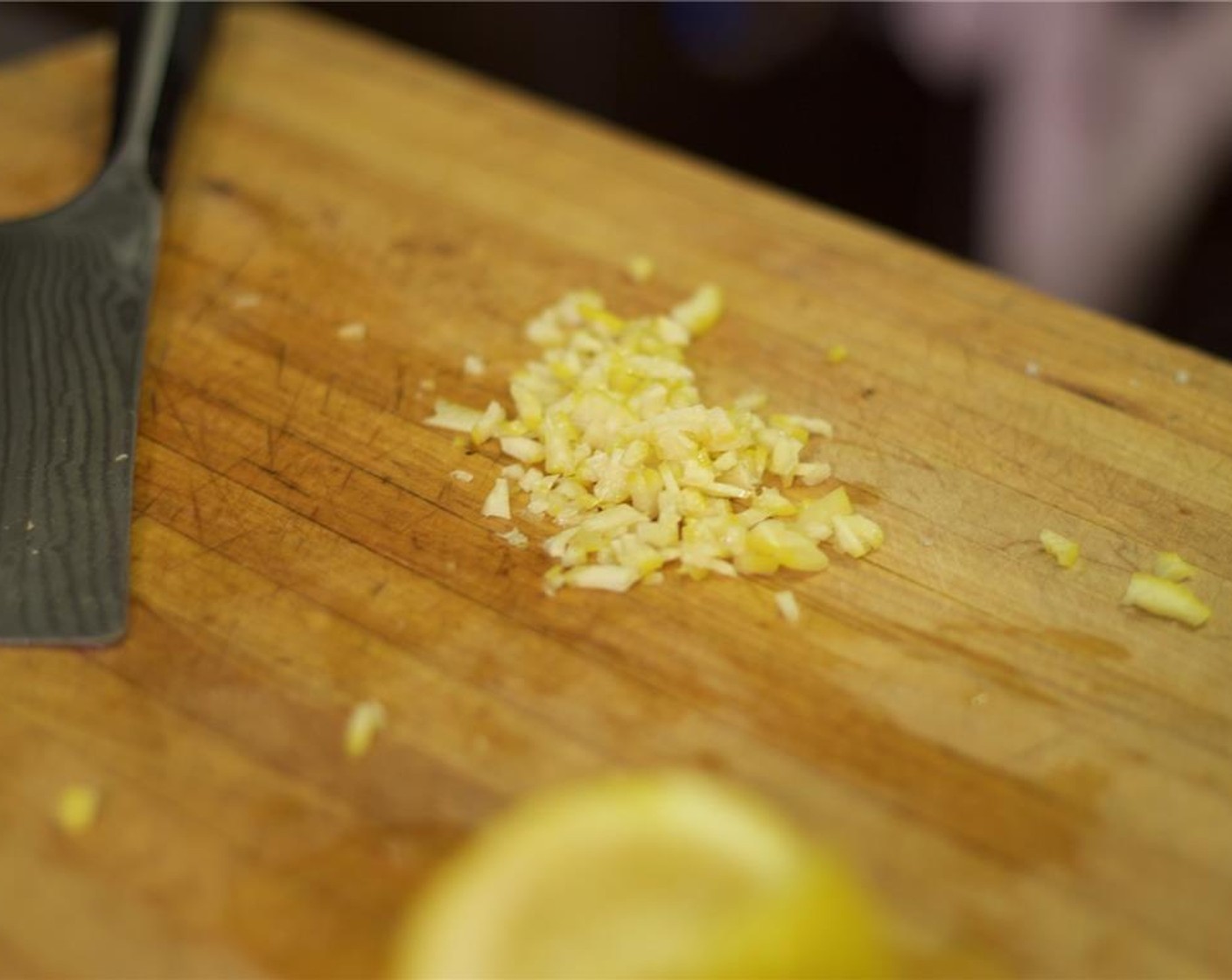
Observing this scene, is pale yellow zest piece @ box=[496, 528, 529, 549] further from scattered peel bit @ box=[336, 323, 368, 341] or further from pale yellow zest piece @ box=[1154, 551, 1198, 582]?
pale yellow zest piece @ box=[1154, 551, 1198, 582]

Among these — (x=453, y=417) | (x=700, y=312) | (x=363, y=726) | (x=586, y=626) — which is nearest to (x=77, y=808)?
(x=363, y=726)

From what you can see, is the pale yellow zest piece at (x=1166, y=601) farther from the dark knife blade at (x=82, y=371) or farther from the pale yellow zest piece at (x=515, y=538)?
the dark knife blade at (x=82, y=371)

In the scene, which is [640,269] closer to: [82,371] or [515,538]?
[515,538]

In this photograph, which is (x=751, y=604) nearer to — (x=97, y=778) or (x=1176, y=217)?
(x=97, y=778)

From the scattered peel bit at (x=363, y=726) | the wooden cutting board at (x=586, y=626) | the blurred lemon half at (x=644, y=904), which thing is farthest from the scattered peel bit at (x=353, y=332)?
the blurred lemon half at (x=644, y=904)

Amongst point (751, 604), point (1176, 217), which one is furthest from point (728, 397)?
point (1176, 217)
